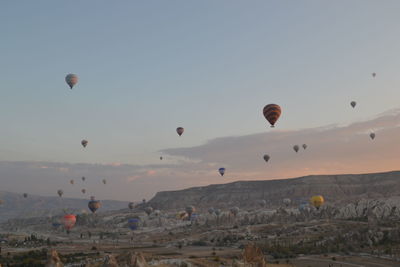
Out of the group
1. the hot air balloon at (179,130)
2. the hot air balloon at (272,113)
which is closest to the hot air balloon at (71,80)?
the hot air balloon at (179,130)

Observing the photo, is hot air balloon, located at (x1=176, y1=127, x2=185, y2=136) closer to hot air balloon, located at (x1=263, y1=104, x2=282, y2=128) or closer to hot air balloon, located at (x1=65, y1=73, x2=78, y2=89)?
hot air balloon, located at (x1=65, y1=73, x2=78, y2=89)

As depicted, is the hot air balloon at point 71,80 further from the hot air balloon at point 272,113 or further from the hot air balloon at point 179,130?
the hot air balloon at point 272,113

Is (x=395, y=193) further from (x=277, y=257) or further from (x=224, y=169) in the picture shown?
(x=277, y=257)

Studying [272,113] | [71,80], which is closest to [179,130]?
[71,80]

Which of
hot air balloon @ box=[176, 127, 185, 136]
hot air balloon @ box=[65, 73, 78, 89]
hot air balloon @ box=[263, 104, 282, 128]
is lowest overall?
hot air balloon @ box=[263, 104, 282, 128]

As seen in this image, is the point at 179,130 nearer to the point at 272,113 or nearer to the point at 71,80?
the point at 71,80

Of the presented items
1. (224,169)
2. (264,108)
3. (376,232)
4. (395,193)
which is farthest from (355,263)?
(395,193)

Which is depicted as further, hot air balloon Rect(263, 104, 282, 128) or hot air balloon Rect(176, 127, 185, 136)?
hot air balloon Rect(176, 127, 185, 136)

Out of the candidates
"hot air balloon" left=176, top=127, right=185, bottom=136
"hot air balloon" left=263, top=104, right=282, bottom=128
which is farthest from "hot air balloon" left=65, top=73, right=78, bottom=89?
"hot air balloon" left=263, top=104, right=282, bottom=128
